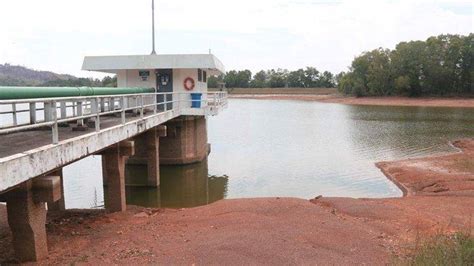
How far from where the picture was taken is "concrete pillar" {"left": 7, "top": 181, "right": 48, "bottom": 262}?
8.01 meters

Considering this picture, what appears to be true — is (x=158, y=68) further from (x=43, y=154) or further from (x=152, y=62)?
(x=43, y=154)

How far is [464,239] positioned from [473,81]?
274 feet

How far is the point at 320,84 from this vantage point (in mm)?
140375

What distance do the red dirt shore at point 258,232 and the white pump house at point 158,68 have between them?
9.45 m

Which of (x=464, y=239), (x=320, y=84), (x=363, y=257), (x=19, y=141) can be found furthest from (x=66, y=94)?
(x=320, y=84)

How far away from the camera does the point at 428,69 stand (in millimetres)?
83438

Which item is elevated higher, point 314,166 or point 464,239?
point 464,239

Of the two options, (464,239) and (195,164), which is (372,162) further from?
(464,239)

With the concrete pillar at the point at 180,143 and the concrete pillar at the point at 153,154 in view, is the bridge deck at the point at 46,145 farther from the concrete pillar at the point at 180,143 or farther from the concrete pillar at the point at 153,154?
the concrete pillar at the point at 180,143

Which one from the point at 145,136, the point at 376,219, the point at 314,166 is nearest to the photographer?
the point at 376,219

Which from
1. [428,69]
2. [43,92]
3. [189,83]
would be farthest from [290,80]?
[43,92]

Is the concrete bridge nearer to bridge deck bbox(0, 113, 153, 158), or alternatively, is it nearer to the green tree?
bridge deck bbox(0, 113, 153, 158)

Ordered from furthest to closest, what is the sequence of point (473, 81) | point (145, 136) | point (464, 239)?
1. point (473, 81)
2. point (145, 136)
3. point (464, 239)

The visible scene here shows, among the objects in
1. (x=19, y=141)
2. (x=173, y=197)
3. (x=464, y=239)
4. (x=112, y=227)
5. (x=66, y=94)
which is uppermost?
(x=66, y=94)
